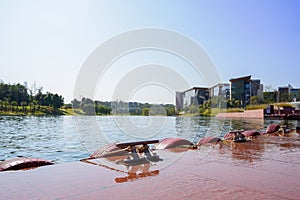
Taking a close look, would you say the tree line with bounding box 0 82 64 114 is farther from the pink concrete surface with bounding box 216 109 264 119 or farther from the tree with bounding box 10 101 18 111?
the pink concrete surface with bounding box 216 109 264 119

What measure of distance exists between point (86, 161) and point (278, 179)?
3.64m

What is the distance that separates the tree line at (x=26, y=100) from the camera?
57.3m

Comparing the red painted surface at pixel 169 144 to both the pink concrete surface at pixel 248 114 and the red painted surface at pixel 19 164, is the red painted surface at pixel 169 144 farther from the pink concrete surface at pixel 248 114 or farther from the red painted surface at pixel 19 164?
the pink concrete surface at pixel 248 114

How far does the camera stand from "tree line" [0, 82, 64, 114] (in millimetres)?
57344

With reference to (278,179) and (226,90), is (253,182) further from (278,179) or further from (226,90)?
(226,90)

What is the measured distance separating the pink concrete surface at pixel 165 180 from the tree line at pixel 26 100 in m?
54.7

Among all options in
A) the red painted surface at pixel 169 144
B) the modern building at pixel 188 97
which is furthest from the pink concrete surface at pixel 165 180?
the modern building at pixel 188 97

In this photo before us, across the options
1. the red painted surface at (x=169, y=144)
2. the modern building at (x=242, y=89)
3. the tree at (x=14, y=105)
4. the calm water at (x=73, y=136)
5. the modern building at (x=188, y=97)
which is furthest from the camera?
the modern building at (x=242, y=89)

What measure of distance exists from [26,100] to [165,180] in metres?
63.8

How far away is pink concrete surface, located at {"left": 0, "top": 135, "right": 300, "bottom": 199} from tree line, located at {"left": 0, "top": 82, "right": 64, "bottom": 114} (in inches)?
2155

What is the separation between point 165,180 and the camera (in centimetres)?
404

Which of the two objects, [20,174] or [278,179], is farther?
[20,174]

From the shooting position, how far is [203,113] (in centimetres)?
5606

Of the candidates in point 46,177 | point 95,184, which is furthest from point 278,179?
point 46,177
